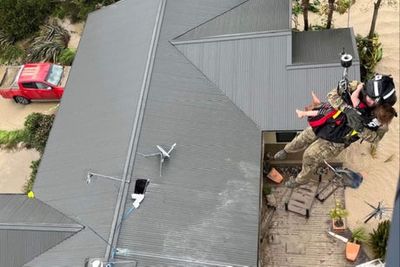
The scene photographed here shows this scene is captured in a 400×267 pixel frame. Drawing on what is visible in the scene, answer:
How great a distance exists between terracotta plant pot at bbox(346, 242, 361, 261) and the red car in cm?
1236

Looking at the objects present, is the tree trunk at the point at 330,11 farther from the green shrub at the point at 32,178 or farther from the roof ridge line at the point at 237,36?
the green shrub at the point at 32,178

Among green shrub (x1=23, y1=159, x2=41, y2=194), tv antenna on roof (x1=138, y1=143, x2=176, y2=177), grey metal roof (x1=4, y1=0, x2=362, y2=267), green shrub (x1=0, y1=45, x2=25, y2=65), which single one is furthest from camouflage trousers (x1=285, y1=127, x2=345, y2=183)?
green shrub (x1=0, y1=45, x2=25, y2=65)

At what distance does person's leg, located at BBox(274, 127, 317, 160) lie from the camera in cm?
1511

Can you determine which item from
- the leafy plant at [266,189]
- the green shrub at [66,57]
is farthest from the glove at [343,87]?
the green shrub at [66,57]

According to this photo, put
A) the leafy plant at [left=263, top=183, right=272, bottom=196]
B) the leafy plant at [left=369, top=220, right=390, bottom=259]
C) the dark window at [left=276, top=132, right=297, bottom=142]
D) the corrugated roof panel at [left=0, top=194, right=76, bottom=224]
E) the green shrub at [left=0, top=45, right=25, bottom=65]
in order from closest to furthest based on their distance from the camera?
1. the corrugated roof panel at [left=0, top=194, right=76, bottom=224]
2. the leafy plant at [left=369, top=220, right=390, bottom=259]
3. the dark window at [left=276, top=132, right=297, bottom=142]
4. the leafy plant at [left=263, top=183, right=272, bottom=196]
5. the green shrub at [left=0, top=45, right=25, bottom=65]

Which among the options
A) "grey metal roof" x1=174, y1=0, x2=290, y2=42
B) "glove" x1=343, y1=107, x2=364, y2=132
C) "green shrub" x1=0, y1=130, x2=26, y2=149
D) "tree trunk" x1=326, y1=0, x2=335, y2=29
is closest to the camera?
"glove" x1=343, y1=107, x2=364, y2=132

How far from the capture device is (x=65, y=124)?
1680 centimetres

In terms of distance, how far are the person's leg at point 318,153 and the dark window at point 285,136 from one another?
89cm

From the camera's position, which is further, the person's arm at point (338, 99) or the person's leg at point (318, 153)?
the person's leg at point (318, 153)

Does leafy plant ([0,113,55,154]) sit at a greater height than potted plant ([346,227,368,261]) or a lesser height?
greater

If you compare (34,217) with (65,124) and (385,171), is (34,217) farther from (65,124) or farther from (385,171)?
(385,171)

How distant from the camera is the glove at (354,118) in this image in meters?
13.4

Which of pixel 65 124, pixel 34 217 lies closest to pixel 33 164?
pixel 65 124

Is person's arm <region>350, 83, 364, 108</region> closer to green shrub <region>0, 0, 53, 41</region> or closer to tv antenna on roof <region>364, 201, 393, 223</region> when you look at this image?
tv antenna on roof <region>364, 201, 393, 223</region>
